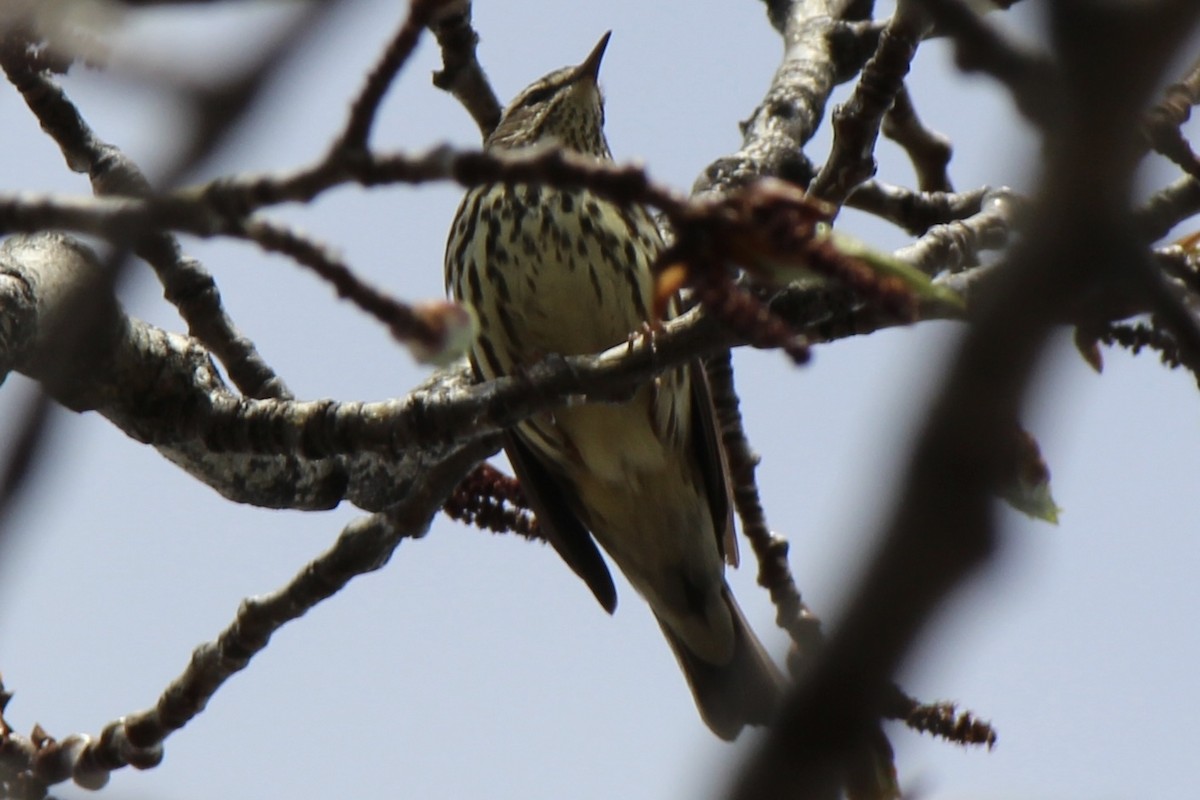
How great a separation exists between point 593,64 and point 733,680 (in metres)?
2.60

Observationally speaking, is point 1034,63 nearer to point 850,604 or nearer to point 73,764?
point 850,604

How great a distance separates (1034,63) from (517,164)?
1.71 ft

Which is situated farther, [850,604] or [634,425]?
[634,425]

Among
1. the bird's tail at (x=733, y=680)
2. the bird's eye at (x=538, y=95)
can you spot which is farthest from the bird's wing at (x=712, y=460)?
the bird's eye at (x=538, y=95)

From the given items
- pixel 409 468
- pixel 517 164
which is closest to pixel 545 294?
pixel 409 468

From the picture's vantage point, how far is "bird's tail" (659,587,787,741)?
5227 millimetres

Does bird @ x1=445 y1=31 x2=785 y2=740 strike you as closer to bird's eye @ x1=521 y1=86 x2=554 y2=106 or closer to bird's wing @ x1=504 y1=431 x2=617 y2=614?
bird's wing @ x1=504 y1=431 x2=617 y2=614

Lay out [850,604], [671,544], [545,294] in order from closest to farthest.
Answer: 1. [850,604]
2. [545,294]
3. [671,544]

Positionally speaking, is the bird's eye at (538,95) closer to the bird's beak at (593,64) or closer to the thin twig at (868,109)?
the bird's beak at (593,64)

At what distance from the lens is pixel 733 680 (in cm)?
527

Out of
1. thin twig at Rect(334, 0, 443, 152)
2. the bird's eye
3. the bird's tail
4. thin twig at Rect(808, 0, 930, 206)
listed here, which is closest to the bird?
the bird's tail

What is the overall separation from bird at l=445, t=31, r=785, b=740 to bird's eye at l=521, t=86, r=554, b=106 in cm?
60

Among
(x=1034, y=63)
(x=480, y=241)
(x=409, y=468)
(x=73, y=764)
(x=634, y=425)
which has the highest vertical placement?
(x=480, y=241)

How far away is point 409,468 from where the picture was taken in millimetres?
3957
